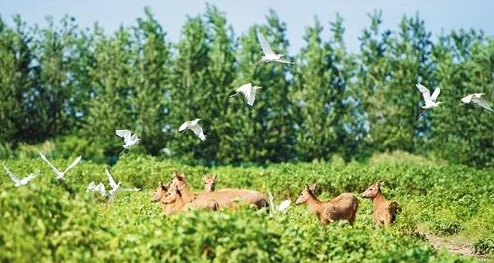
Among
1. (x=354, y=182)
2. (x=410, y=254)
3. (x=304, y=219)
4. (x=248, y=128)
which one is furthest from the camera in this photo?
(x=248, y=128)

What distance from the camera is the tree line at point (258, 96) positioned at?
40.3m

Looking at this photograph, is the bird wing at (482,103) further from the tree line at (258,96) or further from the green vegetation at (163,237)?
the tree line at (258,96)

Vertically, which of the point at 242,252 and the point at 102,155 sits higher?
the point at 102,155

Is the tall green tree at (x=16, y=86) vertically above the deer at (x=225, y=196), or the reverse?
the tall green tree at (x=16, y=86)

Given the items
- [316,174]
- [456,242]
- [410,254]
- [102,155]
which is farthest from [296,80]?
Answer: [410,254]


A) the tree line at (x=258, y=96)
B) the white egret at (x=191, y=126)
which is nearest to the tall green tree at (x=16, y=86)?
the tree line at (x=258, y=96)

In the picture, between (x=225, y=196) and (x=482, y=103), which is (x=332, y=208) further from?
(x=482, y=103)

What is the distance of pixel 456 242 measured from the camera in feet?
49.8

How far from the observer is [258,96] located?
4122 cm

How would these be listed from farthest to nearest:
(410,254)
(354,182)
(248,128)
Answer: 1. (248,128)
2. (354,182)
3. (410,254)

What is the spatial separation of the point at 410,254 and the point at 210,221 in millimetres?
2170

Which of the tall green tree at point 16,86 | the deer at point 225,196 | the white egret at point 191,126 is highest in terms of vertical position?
the tall green tree at point 16,86

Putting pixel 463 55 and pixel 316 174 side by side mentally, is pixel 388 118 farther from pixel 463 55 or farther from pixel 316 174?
pixel 316 174

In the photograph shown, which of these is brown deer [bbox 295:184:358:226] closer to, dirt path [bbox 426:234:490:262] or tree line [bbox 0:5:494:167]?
dirt path [bbox 426:234:490:262]
